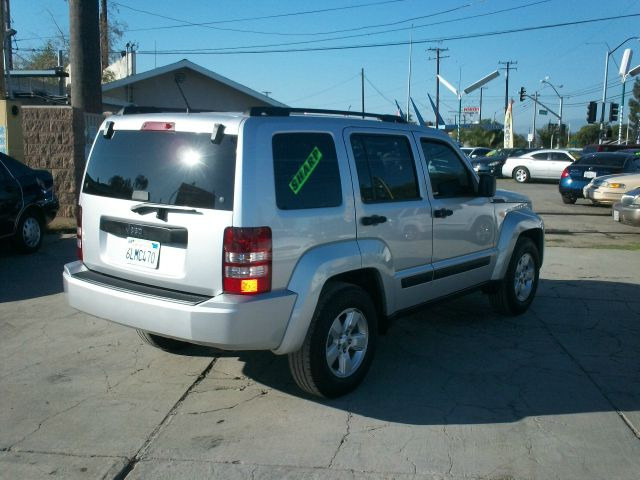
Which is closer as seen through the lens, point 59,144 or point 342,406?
point 342,406

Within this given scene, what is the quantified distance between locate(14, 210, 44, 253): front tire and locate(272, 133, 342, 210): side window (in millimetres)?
6376

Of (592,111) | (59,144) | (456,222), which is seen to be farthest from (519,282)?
(592,111)

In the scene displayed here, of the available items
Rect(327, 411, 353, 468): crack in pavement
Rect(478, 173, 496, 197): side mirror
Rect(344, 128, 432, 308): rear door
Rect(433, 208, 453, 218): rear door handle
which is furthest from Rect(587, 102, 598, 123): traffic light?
Rect(327, 411, 353, 468): crack in pavement

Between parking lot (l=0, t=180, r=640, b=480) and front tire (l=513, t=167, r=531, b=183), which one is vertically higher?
front tire (l=513, t=167, r=531, b=183)

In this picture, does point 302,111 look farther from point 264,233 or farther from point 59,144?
point 59,144

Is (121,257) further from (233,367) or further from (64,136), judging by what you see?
(64,136)

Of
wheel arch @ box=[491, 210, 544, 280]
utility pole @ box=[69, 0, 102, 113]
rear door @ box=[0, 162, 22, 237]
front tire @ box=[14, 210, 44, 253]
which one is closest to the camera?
wheel arch @ box=[491, 210, 544, 280]

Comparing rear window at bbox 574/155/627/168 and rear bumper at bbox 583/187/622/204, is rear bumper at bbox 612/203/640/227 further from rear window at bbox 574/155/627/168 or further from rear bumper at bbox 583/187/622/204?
rear window at bbox 574/155/627/168

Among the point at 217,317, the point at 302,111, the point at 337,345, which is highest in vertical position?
the point at 302,111

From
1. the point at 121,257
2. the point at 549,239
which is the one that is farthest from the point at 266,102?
the point at 121,257

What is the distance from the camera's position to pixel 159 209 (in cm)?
415

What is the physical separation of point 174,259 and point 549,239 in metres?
9.90

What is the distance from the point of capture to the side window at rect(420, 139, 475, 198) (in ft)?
18.1

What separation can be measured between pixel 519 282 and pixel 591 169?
1458 cm
